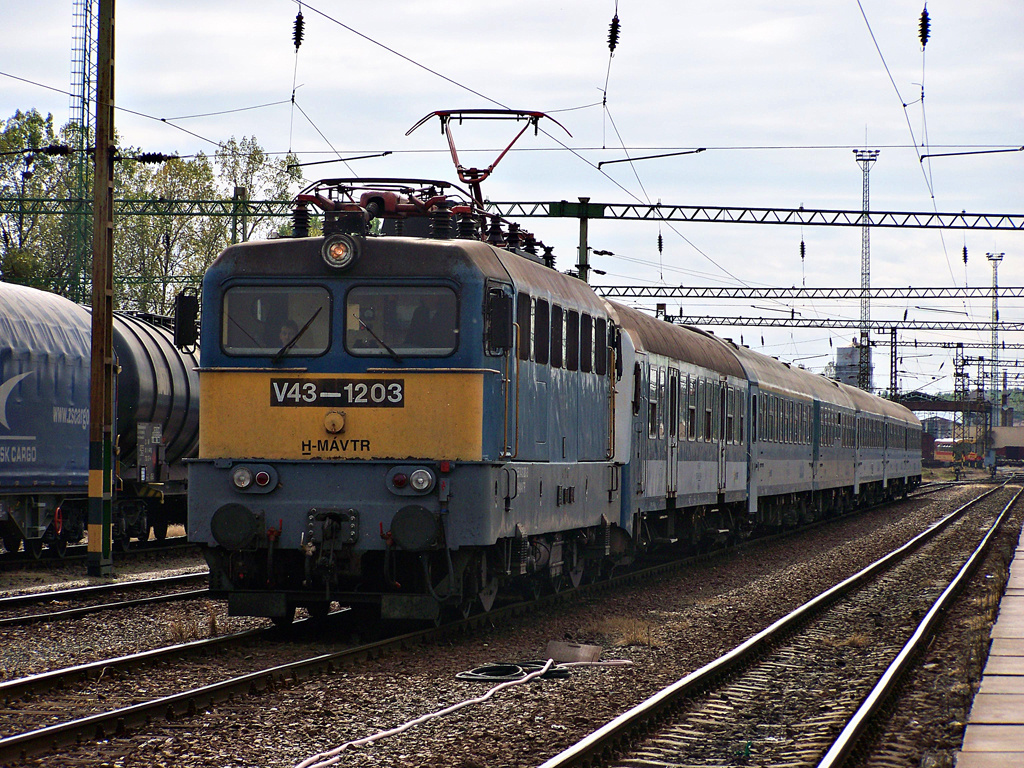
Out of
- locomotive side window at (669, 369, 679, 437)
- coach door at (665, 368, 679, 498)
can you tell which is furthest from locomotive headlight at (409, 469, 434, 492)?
locomotive side window at (669, 369, 679, 437)

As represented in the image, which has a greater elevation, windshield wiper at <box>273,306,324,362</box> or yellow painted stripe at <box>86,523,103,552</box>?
windshield wiper at <box>273,306,324,362</box>

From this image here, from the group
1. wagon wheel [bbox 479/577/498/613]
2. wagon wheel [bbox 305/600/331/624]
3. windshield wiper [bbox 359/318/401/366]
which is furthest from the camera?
wagon wheel [bbox 305/600/331/624]

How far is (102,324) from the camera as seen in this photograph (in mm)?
17594

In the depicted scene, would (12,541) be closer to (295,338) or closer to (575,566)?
(575,566)

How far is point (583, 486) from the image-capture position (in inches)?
565

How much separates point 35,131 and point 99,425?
4949 cm

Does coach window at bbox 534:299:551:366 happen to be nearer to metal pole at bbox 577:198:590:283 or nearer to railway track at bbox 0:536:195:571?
railway track at bbox 0:536:195:571

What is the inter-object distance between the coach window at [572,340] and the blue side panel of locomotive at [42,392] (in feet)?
27.4

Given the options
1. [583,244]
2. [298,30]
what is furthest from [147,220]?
[298,30]

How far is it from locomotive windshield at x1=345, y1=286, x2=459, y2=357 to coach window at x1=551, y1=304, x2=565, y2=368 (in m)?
2.06

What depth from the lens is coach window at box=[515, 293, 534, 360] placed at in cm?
1198

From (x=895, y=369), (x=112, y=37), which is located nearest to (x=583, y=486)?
(x=112, y=37)

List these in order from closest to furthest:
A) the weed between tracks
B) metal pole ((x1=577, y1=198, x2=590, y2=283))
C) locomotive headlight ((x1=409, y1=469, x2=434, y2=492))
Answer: locomotive headlight ((x1=409, y1=469, x2=434, y2=492))
the weed between tracks
metal pole ((x1=577, y1=198, x2=590, y2=283))

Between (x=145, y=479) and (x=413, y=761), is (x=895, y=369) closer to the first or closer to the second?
(x=145, y=479)
